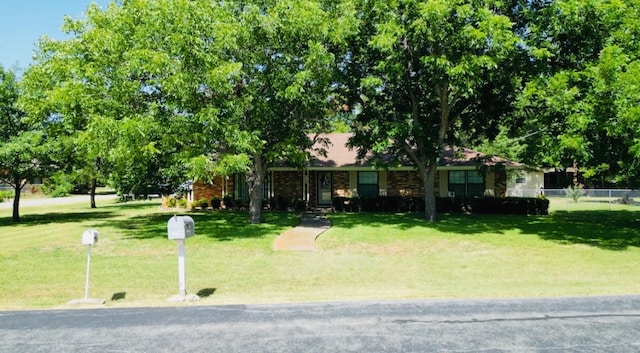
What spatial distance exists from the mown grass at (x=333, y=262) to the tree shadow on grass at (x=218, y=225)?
0.08m

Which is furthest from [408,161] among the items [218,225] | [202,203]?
[202,203]

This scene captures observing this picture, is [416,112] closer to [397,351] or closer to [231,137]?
[231,137]

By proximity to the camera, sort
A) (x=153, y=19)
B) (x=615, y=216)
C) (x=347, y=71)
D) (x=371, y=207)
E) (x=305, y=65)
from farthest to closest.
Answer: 1. (x=371, y=207)
2. (x=615, y=216)
3. (x=347, y=71)
4. (x=305, y=65)
5. (x=153, y=19)

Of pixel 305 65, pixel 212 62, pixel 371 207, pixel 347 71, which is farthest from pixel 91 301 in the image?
pixel 371 207

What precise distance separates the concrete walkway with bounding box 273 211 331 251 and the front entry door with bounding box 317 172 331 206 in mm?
4824

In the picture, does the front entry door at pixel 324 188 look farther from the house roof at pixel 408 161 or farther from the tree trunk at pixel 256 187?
the tree trunk at pixel 256 187

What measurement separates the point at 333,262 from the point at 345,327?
6108 mm

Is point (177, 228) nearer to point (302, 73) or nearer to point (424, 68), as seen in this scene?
point (302, 73)

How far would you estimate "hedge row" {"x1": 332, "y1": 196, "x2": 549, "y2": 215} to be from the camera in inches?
1013

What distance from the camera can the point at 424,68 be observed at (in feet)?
61.8

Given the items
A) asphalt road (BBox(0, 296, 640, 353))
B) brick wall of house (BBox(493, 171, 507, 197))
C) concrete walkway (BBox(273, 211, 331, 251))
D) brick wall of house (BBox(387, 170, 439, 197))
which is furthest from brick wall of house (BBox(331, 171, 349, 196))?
asphalt road (BBox(0, 296, 640, 353))

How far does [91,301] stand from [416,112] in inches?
635

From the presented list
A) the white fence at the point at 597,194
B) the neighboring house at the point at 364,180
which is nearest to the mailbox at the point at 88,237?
the neighboring house at the point at 364,180

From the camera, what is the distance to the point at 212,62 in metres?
16.1
